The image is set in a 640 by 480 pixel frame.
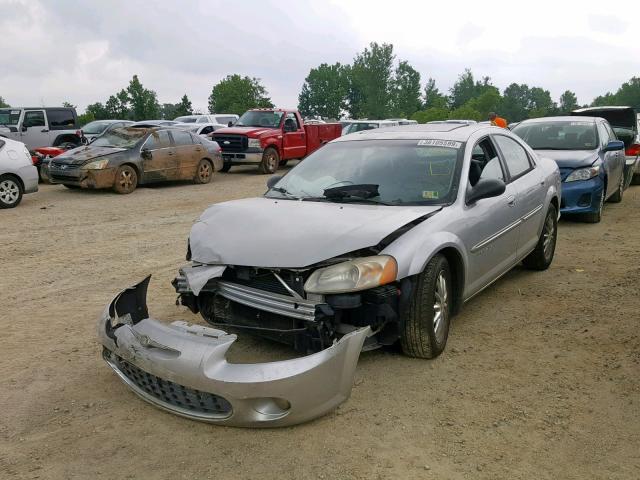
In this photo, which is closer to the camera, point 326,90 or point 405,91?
point 405,91

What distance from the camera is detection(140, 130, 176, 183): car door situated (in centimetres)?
1431

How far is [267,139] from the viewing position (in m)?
18.3

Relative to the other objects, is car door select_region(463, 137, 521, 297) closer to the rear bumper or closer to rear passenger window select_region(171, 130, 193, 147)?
the rear bumper

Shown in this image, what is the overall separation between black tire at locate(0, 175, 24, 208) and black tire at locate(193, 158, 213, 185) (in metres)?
4.83

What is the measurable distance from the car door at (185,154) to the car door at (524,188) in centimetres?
1071

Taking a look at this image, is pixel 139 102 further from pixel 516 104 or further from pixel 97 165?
pixel 516 104

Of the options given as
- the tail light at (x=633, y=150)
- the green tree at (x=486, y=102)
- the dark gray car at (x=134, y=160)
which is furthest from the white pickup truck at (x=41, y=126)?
the green tree at (x=486, y=102)

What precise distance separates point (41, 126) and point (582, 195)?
1514 centimetres

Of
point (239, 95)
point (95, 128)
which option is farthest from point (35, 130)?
point (239, 95)

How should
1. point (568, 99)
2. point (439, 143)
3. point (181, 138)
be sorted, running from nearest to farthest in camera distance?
point (439, 143)
point (181, 138)
point (568, 99)

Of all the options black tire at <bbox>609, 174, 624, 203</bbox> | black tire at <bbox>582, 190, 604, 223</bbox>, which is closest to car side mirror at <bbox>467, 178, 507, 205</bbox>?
black tire at <bbox>582, 190, 604, 223</bbox>

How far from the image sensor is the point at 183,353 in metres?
3.22

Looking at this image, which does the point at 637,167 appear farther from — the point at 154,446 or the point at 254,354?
the point at 154,446

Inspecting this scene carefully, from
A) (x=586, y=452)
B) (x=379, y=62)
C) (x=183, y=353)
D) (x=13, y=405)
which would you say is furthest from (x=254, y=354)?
(x=379, y=62)
